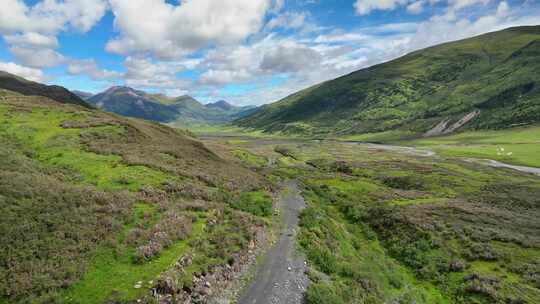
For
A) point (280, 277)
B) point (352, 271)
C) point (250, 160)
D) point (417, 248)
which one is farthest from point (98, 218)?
point (250, 160)

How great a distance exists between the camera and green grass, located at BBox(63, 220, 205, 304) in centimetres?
1639

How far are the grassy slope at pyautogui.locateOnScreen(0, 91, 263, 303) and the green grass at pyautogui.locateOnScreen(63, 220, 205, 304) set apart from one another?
53 millimetres

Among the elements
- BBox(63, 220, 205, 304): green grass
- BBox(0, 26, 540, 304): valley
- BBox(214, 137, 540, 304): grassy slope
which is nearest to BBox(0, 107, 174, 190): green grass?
BBox(0, 26, 540, 304): valley

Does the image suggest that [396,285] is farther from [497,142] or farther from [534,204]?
[497,142]

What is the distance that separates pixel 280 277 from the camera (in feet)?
74.3

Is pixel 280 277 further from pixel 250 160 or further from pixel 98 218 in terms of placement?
pixel 250 160

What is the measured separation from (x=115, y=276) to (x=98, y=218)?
276 inches

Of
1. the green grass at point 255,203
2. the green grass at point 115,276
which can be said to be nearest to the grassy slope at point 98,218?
the green grass at point 115,276

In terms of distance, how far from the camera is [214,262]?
21719mm

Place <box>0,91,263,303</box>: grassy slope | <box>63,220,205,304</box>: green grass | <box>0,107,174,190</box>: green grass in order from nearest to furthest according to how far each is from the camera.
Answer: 1. <box>63,220,205,304</box>: green grass
2. <box>0,91,263,303</box>: grassy slope
3. <box>0,107,174,190</box>: green grass

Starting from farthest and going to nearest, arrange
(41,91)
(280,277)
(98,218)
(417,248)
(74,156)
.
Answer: (41,91) < (74,156) < (417,248) < (98,218) < (280,277)

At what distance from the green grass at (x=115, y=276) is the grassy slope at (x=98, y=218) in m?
0.05

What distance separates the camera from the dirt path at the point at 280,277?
2011 cm

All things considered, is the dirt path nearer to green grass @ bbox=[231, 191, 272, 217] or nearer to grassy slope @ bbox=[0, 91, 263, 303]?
grassy slope @ bbox=[0, 91, 263, 303]
